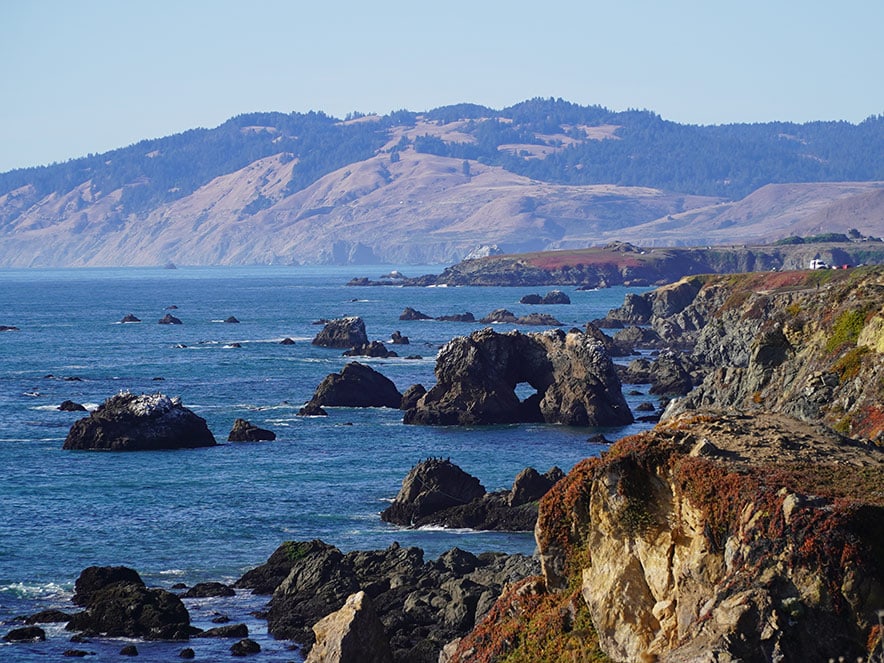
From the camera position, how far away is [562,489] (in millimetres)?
24484

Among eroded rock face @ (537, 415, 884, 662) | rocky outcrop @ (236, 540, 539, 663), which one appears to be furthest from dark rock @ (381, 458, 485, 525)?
eroded rock face @ (537, 415, 884, 662)

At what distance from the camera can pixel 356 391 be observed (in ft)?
296

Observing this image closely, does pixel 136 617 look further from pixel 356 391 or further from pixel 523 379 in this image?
pixel 356 391

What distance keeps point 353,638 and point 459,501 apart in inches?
1034

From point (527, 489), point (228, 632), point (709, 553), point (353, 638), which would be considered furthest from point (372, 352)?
point (709, 553)

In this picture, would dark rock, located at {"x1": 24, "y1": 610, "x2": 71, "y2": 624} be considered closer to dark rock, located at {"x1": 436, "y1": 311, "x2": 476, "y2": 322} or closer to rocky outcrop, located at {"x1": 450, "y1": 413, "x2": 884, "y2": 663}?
rocky outcrop, located at {"x1": 450, "y1": 413, "x2": 884, "y2": 663}

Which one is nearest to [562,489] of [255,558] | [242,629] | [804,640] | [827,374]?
[804,640]

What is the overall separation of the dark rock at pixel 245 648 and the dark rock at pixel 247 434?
39.1m

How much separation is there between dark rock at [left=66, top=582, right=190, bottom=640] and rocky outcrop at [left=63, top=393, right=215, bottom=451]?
33.3m

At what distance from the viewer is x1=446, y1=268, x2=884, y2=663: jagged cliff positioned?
1989 centimetres

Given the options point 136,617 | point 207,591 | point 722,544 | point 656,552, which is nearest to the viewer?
point 722,544

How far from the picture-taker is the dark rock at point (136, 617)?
38.1 metres

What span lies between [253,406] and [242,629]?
54.0m

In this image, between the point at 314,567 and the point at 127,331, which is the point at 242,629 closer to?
the point at 314,567
